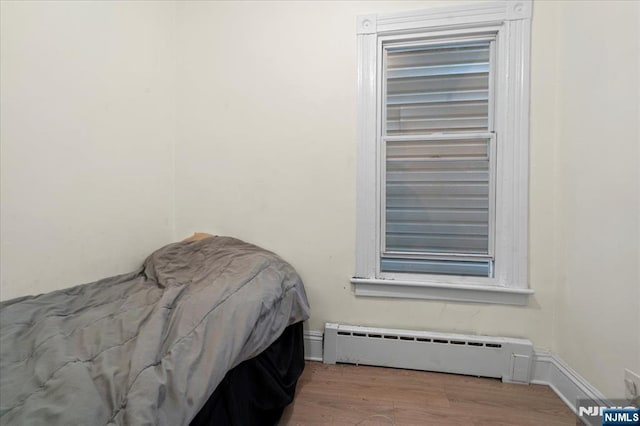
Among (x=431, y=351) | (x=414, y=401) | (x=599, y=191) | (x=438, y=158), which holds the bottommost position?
(x=414, y=401)

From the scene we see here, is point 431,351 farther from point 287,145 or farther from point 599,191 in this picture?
point 287,145

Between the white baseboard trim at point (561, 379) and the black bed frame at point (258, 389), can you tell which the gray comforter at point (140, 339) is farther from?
the white baseboard trim at point (561, 379)

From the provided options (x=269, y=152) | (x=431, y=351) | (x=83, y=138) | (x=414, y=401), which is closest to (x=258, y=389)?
(x=414, y=401)

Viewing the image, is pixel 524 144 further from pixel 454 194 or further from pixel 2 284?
pixel 2 284

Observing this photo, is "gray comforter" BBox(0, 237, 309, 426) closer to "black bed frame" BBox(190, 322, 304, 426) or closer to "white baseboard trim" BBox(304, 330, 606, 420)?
"black bed frame" BBox(190, 322, 304, 426)

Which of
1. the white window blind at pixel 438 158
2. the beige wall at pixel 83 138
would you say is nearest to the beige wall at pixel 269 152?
the beige wall at pixel 83 138

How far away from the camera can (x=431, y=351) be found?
147 centimetres

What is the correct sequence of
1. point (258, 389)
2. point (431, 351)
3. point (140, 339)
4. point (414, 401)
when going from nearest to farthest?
1. point (140, 339)
2. point (258, 389)
3. point (414, 401)
4. point (431, 351)

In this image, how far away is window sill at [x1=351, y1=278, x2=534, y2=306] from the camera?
4.71 feet

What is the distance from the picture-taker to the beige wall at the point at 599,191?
3.29 ft

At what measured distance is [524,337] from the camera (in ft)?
4.71

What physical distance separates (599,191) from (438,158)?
0.73m

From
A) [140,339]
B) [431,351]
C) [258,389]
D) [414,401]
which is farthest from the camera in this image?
[431,351]

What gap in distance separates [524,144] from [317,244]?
1.32 m
